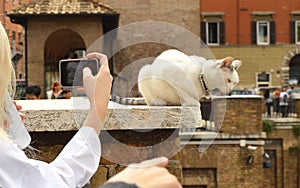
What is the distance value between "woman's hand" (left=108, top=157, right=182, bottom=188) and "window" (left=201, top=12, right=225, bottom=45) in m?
32.0

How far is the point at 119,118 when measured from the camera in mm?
2795

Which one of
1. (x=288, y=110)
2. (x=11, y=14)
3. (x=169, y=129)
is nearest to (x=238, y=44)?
(x=288, y=110)

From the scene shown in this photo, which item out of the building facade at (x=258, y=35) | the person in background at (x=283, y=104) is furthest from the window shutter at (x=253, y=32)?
the person in background at (x=283, y=104)

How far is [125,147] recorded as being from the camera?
9.22ft

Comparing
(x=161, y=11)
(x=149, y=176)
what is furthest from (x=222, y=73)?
(x=161, y=11)

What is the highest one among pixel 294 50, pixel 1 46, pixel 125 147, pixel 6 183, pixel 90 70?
pixel 1 46

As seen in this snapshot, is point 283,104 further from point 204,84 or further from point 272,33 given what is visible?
point 204,84

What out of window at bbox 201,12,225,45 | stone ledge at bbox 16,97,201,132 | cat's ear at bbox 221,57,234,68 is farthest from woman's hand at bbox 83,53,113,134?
window at bbox 201,12,225,45

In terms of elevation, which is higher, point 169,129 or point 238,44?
point 169,129

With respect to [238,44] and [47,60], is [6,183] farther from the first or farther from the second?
[238,44]

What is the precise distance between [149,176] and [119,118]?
193 centimetres

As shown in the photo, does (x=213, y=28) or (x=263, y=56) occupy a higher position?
(x=213, y=28)

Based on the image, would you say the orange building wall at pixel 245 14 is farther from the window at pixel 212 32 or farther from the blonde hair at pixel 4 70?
the blonde hair at pixel 4 70

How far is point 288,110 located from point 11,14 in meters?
7.80
